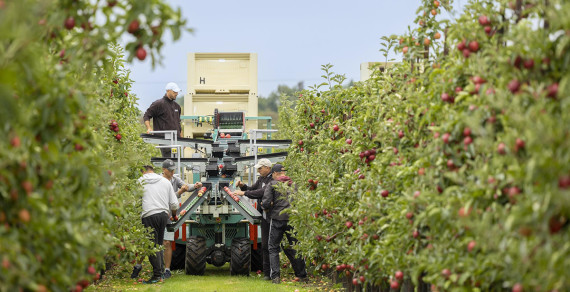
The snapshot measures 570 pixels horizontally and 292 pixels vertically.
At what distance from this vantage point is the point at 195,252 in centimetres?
1397

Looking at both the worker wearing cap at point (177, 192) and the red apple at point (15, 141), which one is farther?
the worker wearing cap at point (177, 192)

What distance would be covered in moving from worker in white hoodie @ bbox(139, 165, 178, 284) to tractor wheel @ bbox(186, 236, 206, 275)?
3.16ft

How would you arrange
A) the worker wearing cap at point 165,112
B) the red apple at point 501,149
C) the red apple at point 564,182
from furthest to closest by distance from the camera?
the worker wearing cap at point 165,112 < the red apple at point 501,149 < the red apple at point 564,182

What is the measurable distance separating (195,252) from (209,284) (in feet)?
4.59

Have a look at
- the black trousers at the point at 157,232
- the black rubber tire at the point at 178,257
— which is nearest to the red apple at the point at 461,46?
the black trousers at the point at 157,232

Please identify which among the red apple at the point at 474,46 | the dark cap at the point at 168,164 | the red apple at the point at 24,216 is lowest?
the dark cap at the point at 168,164

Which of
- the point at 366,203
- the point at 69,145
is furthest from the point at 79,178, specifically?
the point at 366,203

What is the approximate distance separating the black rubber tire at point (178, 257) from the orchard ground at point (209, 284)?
0.31 meters

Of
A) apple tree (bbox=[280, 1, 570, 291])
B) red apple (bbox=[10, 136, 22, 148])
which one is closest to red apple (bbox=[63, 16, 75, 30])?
red apple (bbox=[10, 136, 22, 148])

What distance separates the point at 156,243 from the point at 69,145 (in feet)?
25.7

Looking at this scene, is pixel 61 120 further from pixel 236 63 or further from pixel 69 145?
pixel 236 63

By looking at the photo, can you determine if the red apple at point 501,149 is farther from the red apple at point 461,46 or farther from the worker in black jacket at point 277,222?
the worker in black jacket at point 277,222

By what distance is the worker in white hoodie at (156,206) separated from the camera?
12797 mm

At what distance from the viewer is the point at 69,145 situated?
17.2 ft
